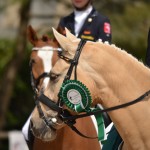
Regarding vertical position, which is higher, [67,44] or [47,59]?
[67,44]

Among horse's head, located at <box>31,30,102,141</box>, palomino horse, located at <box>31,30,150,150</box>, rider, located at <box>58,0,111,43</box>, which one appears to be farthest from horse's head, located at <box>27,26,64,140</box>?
palomino horse, located at <box>31,30,150,150</box>

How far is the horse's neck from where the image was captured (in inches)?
207

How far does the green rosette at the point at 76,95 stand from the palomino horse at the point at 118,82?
40mm

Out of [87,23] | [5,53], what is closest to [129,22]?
[5,53]

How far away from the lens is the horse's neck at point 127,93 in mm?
5262

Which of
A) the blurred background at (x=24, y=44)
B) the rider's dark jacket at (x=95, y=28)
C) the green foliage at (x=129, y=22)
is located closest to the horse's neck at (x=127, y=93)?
the rider's dark jacket at (x=95, y=28)

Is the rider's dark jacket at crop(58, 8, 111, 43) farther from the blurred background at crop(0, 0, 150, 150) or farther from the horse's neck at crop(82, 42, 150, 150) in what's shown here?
the blurred background at crop(0, 0, 150, 150)

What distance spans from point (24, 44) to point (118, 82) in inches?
455

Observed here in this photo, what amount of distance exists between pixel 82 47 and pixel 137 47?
1392cm

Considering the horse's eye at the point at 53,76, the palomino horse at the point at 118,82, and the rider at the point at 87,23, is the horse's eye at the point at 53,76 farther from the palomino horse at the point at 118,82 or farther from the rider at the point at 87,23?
the rider at the point at 87,23

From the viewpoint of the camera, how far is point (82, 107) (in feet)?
17.5

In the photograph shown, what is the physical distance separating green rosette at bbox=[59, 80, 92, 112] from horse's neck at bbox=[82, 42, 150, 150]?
12 cm

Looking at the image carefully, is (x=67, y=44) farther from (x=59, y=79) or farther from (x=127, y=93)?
(x=127, y=93)

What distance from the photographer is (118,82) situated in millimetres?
5258
